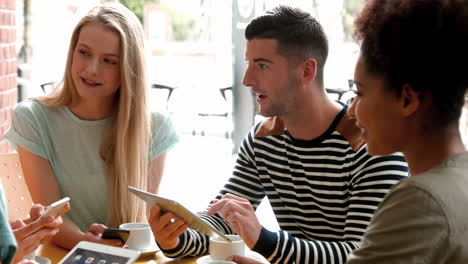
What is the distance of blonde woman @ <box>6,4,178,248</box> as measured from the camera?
2098 millimetres

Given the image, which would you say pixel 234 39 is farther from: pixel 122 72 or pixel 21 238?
pixel 21 238

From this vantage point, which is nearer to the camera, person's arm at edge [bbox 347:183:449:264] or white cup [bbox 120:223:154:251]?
person's arm at edge [bbox 347:183:449:264]

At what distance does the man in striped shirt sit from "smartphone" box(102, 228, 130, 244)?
9 cm

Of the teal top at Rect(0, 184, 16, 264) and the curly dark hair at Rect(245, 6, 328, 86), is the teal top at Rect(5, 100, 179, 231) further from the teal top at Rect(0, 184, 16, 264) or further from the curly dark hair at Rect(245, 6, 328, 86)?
the teal top at Rect(0, 184, 16, 264)

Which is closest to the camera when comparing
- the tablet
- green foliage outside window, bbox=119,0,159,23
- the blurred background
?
the tablet

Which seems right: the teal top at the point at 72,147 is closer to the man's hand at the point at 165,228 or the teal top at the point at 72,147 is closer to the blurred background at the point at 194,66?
the man's hand at the point at 165,228

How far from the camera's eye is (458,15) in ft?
3.33

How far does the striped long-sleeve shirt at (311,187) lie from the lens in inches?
64.1

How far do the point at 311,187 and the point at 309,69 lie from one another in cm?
39

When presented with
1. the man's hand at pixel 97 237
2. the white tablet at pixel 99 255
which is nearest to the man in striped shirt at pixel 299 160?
the man's hand at pixel 97 237

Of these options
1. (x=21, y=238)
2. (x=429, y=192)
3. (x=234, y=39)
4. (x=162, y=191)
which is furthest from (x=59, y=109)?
(x=234, y=39)

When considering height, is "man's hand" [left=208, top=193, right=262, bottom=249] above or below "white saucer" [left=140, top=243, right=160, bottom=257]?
above

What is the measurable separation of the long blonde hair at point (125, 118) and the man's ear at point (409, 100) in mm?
1225

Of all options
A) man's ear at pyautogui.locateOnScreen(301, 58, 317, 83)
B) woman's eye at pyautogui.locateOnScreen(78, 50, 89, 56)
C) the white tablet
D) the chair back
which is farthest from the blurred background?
the white tablet
